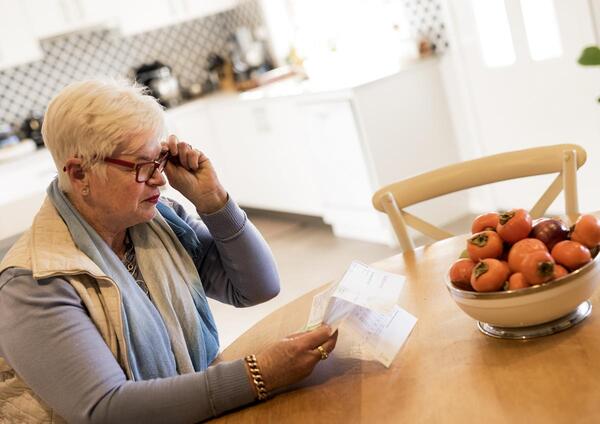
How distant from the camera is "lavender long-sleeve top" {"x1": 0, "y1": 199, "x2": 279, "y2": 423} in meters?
1.23

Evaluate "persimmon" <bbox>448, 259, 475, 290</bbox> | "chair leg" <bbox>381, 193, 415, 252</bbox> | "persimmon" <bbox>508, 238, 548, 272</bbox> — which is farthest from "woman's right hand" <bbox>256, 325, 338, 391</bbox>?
"chair leg" <bbox>381, 193, 415, 252</bbox>

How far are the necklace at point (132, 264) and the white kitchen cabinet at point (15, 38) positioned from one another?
149 inches

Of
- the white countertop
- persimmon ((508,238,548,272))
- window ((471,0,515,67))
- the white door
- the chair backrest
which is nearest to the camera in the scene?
persimmon ((508,238,548,272))

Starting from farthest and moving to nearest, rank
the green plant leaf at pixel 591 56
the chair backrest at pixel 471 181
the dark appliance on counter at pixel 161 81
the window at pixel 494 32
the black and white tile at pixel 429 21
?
the dark appliance on counter at pixel 161 81 < the black and white tile at pixel 429 21 < the window at pixel 494 32 < the chair backrest at pixel 471 181 < the green plant leaf at pixel 591 56

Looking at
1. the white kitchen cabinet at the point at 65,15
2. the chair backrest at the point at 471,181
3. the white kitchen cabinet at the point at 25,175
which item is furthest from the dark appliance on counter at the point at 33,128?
the chair backrest at the point at 471,181

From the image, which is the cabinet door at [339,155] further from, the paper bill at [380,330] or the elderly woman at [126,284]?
the paper bill at [380,330]

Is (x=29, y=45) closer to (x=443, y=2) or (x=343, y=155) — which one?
(x=343, y=155)

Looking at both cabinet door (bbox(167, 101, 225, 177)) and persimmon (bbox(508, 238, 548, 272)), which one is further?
cabinet door (bbox(167, 101, 225, 177))

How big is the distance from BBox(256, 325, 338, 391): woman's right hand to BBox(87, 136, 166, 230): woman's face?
426 millimetres

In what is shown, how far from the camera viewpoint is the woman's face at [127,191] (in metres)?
1.46

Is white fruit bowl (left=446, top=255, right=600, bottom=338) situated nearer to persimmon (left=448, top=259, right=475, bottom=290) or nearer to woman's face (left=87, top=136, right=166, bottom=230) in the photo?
persimmon (left=448, top=259, right=475, bottom=290)

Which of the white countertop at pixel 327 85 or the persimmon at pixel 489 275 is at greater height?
the persimmon at pixel 489 275

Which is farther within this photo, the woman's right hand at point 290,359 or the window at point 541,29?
the window at point 541,29

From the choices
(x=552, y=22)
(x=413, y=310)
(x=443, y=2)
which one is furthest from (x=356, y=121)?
(x=413, y=310)
